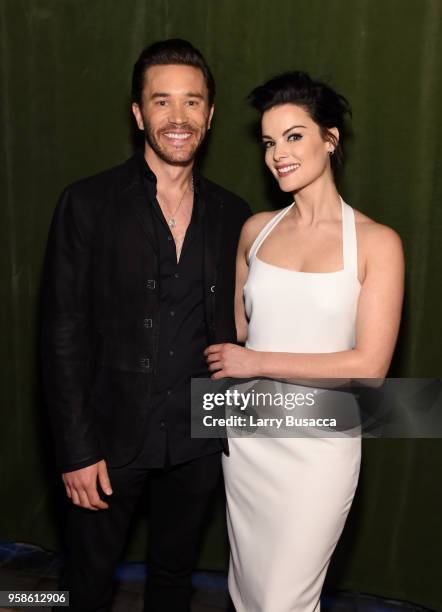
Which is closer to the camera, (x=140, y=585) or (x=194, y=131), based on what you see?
(x=194, y=131)

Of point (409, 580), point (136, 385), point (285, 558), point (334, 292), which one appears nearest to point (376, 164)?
point (334, 292)

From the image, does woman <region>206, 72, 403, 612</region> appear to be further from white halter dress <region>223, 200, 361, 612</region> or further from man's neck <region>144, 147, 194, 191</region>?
man's neck <region>144, 147, 194, 191</region>

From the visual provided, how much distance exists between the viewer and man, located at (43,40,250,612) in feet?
6.92

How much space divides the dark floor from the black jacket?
1.03 meters

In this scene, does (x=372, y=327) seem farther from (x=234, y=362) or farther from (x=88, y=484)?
(x=88, y=484)

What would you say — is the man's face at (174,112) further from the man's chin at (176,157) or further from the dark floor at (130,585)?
the dark floor at (130,585)

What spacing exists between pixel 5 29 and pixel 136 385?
153cm

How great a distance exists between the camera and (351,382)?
7.07 feet

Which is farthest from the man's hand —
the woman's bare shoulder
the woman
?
the woman's bare shoulder

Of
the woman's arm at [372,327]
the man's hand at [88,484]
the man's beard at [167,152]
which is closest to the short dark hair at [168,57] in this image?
the man's beard at [167,152]

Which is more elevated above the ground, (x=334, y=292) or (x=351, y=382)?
(x=334, y=292)

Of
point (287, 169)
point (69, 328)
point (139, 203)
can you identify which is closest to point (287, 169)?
point (287, 169)

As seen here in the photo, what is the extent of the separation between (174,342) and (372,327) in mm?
543

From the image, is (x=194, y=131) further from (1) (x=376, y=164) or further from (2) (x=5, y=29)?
(2) (x=5, y=29)
